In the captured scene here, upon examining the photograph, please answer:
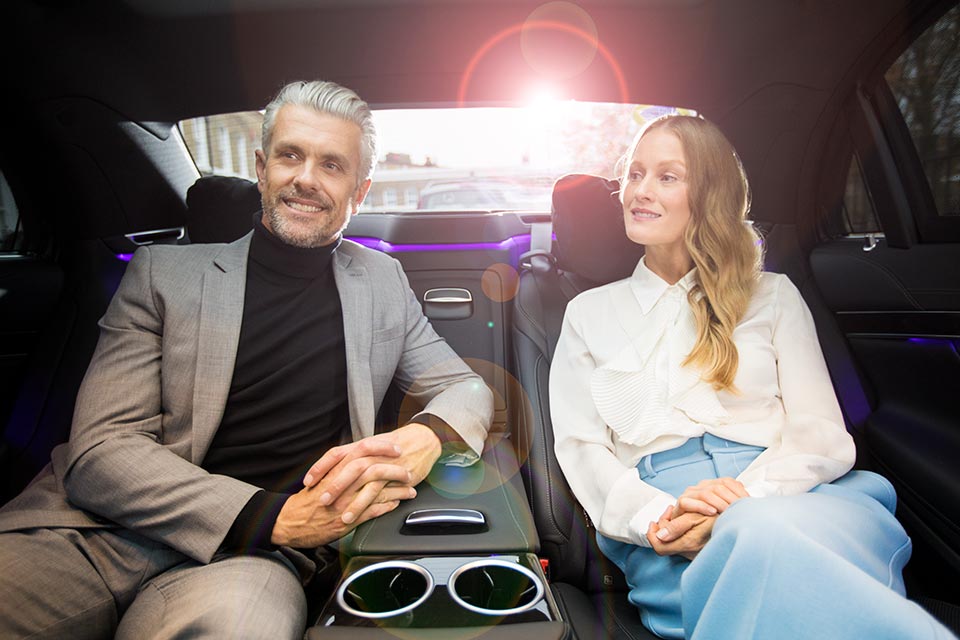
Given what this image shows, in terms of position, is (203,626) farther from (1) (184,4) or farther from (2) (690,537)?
(1) (184,4)

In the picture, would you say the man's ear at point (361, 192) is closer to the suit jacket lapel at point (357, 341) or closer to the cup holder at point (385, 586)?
the suit jacket lapel at point (357, 341)

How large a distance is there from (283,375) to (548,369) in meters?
0.82

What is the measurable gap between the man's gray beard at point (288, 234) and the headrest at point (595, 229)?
2.62 ft

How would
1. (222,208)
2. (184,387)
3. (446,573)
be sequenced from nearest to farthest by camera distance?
(446,573) < (184,387) < (222,208)

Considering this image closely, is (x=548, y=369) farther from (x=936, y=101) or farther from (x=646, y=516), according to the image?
(x=936, y=101)

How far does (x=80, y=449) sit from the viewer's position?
52.4 inches

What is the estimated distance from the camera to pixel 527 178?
2660 mm

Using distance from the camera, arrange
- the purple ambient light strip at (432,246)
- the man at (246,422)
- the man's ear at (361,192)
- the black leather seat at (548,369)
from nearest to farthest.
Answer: the man at (246,422)
the black leather seat at (548,369)
the man's ear at (361,192)
the purple ambient light strip at (432,246)

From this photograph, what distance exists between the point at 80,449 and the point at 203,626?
502 millimetres

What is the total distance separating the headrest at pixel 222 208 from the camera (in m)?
2.11

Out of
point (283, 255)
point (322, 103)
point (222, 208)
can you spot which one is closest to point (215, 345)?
point (283, 255)

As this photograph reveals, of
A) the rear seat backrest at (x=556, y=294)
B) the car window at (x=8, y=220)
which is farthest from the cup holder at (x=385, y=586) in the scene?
the car window at (x=8, y=220)

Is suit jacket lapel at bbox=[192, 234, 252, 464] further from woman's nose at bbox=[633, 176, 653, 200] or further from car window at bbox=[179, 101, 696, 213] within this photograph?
woman's nose at bbox=[633, 176, 653, 200]

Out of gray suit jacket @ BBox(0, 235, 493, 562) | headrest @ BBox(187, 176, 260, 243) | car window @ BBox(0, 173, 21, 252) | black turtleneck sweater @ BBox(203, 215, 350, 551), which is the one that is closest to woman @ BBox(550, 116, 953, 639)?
gray suit jacket @ BBox(0, 235, 493, 562)
